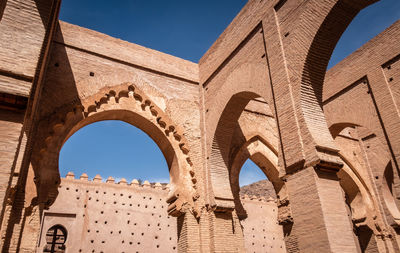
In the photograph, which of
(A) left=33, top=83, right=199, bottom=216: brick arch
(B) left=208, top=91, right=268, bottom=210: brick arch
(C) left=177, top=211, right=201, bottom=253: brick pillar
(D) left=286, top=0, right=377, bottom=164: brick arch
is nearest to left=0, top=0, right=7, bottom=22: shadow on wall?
(A) left=33, top=83, right=199, bottom=216: brick arch

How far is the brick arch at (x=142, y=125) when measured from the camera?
6.88 metres

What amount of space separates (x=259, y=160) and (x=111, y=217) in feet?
25.9

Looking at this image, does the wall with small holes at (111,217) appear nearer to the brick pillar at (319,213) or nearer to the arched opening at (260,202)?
the arched opening at (260,202)

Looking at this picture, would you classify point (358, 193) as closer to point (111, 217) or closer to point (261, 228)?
point (261, 228)

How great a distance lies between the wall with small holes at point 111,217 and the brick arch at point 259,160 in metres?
7.35

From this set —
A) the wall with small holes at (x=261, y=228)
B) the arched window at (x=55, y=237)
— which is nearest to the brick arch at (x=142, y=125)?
the arched window at (x=55, y=237)

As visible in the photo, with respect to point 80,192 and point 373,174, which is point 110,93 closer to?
point 80,192

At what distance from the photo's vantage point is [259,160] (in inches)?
392

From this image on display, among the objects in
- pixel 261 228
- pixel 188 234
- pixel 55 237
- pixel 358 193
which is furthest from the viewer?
pixel 261 228

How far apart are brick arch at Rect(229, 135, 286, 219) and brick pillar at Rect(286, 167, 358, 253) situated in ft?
11.9

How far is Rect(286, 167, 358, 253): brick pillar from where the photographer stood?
4418 mm

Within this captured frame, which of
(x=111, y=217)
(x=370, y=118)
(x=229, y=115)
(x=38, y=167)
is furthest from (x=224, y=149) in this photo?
(x=111, y=217)

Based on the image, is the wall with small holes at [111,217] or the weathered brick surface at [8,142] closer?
the weathered brick surface at [8,142]

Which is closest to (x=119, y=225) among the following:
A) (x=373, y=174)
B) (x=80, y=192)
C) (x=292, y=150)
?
(x=80, y=192)
